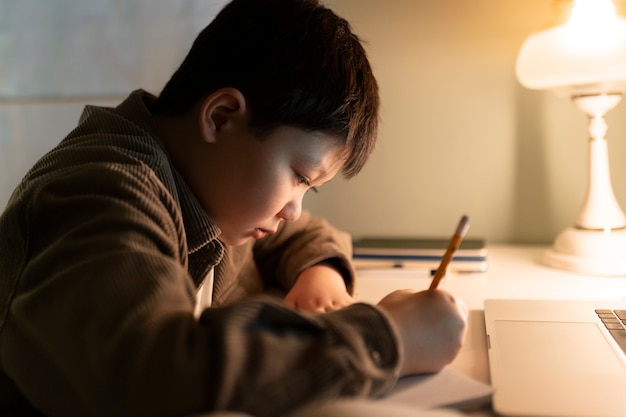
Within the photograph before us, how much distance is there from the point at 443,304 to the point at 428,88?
2.28 ft

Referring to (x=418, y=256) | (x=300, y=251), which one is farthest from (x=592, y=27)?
(x=300, y=251)

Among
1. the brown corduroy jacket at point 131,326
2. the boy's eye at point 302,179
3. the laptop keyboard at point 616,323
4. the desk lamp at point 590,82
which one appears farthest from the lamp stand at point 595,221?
the brown corduroy jacket at point 131,326

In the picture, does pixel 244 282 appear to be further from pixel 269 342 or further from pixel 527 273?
pixel 269 342

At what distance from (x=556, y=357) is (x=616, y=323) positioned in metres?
0.13

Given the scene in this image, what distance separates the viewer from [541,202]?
44.2 inches

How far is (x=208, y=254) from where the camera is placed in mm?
729

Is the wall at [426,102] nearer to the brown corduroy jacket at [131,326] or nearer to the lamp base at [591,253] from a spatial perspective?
the lamp base at [591,253]

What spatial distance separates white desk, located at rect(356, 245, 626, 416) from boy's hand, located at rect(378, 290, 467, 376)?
0.15 m

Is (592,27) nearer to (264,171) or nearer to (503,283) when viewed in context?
(503,283)

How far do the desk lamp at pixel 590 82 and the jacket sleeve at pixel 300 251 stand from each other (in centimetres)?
34

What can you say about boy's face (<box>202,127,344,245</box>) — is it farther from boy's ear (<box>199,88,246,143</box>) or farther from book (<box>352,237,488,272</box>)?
book (<box>352,237,488,272</box>)

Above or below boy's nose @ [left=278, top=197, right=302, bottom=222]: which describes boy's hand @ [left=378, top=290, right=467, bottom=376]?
below

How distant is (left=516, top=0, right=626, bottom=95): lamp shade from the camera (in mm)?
873

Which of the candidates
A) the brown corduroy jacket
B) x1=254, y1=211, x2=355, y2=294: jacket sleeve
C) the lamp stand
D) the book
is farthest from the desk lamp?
the brown corduroy jacket
